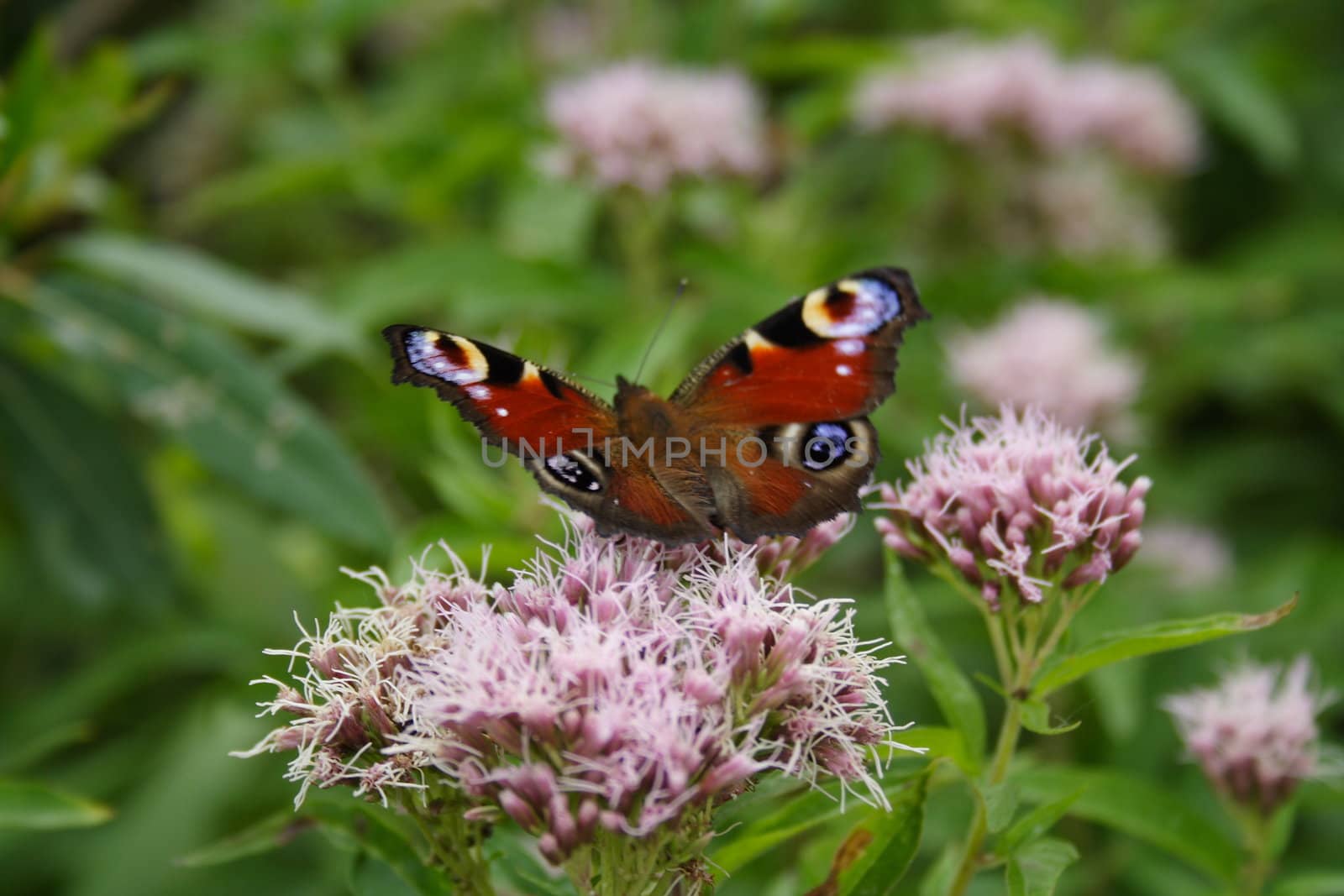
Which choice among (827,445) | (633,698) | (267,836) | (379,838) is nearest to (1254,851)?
(827,445)

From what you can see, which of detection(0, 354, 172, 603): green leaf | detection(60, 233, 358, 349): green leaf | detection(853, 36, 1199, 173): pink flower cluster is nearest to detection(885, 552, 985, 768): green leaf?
detection(60, 233, 358, 349): green leaf

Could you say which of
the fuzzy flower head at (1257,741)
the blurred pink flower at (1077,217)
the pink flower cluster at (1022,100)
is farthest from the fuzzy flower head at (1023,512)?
the blurred pink flower at (1077,217)

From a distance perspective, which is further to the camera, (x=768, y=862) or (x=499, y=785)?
(x=768, y=862)

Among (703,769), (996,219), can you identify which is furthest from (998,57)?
(703,769)

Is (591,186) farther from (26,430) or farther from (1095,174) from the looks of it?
(1095,174)

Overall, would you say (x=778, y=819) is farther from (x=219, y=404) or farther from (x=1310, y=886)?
(x=219, y=404)

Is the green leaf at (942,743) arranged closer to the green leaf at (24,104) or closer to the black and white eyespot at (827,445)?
the black and white eyespot at (827,445)

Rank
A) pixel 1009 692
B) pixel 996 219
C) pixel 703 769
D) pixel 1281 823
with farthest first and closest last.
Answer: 1. pixel 996 219
2. pixel 1281 823
3. pixel 1009 692
4. pixel 703 769
